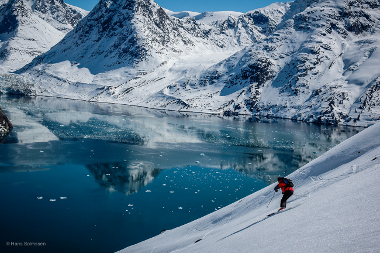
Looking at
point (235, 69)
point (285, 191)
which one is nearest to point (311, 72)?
point (235, 69)

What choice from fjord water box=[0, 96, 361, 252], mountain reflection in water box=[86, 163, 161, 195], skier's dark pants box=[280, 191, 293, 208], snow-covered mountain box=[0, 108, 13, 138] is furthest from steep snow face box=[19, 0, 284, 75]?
skier's dark pants box=[280, 191, 293, 208]

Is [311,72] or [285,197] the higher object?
[311,72]

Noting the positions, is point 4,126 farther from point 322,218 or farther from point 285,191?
point 322,218

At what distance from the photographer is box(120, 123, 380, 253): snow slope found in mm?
4938

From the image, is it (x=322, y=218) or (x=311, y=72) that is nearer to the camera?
(x=322, y=218)

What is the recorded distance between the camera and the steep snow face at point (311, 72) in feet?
260

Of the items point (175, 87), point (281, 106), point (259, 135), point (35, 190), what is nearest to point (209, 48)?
point (175, 87)

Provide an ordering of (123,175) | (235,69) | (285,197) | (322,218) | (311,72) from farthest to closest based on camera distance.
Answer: (235,69), (311,72), (123,175), (285,197), (322,218)

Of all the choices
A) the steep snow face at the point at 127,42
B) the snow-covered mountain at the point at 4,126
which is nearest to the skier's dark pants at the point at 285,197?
the snow-covered mountain at the point at 4,126

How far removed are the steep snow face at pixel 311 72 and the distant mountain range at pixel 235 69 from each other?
0.34 meters

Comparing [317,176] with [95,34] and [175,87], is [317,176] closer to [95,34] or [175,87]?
[175,87]

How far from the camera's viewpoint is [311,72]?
313 feet

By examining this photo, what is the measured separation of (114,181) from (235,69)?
101m

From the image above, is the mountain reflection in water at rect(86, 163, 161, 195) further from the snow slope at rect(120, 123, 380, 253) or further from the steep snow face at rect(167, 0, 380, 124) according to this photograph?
the steep snow face at rect(167, 0, 380, 124)
